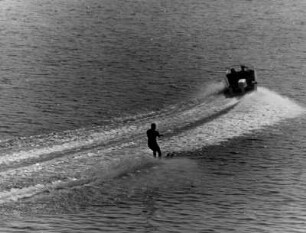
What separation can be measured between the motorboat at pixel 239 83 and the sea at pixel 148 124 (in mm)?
1404

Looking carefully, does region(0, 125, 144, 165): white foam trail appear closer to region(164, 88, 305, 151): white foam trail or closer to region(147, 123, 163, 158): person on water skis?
region(164, 88, 305, 151): white foam trail

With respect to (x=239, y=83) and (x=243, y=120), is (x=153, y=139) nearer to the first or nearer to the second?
(x=243, y=120)

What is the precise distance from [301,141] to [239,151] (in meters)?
6.63

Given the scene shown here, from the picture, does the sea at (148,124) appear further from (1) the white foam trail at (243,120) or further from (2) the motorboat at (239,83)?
(2) the motorboat at (239,83)

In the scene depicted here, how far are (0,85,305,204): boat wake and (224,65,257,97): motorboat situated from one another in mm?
1021

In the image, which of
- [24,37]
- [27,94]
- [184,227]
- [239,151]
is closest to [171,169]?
[239,151]

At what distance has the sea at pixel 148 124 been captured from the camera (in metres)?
43.0

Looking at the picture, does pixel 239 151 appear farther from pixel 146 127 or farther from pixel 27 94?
pixel 27 94

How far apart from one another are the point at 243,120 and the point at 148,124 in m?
9.41

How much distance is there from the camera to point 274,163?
5528 centimetres

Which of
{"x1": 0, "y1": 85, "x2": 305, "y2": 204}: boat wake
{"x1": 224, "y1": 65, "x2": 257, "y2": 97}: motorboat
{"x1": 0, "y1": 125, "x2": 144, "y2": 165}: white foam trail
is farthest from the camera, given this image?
{"x1": 224, "y1": 65, "x2": 257, "y2": 97}: motorboat

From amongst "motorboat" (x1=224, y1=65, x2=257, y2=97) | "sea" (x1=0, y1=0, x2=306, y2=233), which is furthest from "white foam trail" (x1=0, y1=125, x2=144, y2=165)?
"motorboat" (x1=224, y1=65, x2=257, y2=97)

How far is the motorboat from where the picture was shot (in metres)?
75.5

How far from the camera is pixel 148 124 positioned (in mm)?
62750
